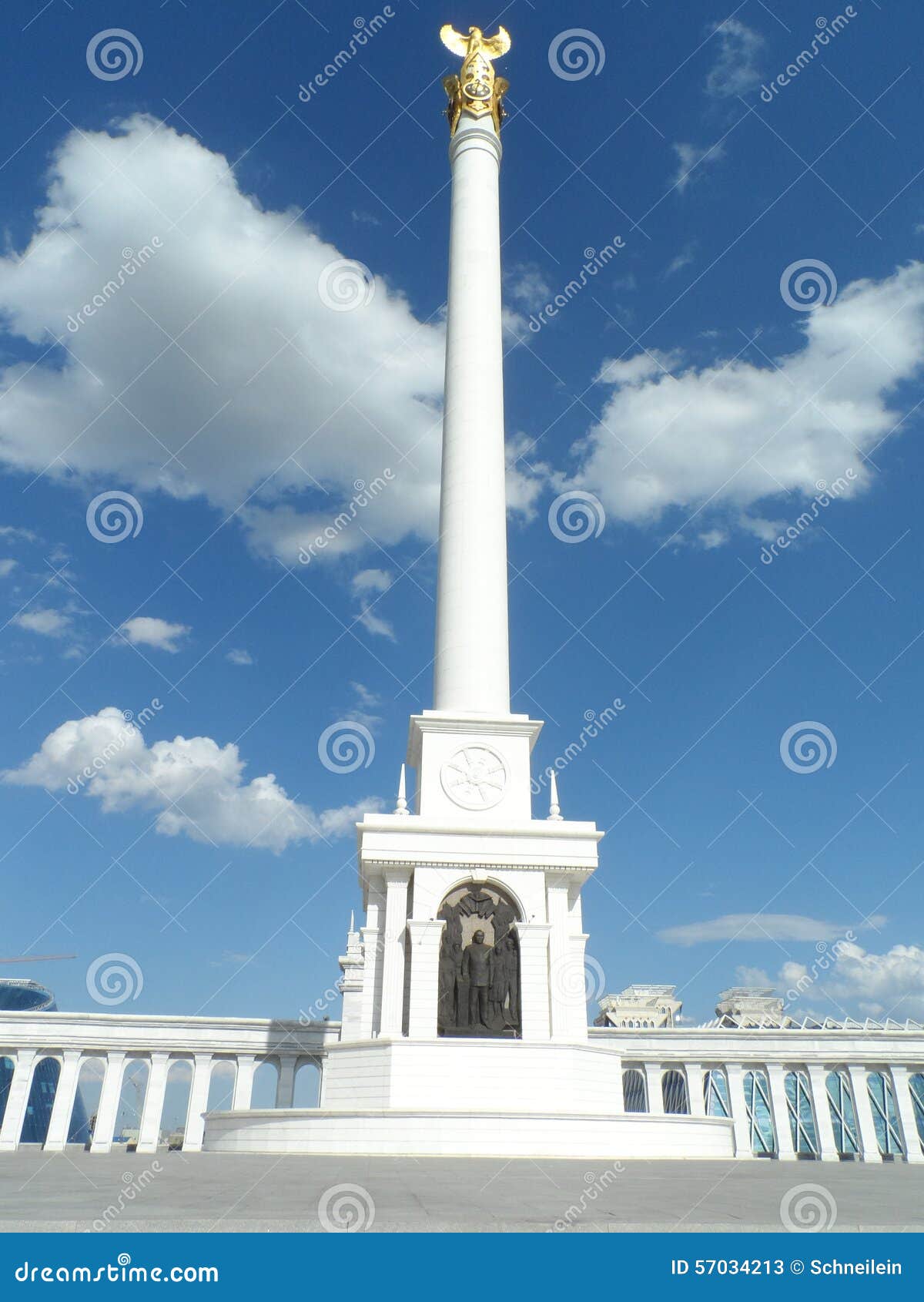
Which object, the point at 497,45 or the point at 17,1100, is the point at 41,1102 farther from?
the point at 497,45

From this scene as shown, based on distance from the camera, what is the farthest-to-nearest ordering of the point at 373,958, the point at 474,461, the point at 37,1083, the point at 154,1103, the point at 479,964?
the point at 37,1083 → the point at 154,1103 → the point at 474,461 → the point at 373,958 → the point at 479,964

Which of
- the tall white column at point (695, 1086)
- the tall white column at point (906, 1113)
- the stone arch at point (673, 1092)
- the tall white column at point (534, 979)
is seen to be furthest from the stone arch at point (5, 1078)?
the tall white column at point (906, 1113)

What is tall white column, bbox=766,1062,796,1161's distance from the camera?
134ft

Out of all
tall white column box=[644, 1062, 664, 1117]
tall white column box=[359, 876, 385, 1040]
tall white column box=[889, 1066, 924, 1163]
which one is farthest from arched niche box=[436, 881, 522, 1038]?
tall white column box=[889, 1066, 924, 1163]

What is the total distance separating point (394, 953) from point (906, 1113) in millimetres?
30470

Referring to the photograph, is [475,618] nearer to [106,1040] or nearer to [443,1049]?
[443,1049]

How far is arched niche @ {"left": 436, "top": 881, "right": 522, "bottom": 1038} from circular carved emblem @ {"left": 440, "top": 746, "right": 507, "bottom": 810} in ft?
9.10

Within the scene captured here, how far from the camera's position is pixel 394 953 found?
87.6ft

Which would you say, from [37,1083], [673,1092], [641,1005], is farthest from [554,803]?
[641,1005]

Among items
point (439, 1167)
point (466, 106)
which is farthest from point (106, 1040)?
point (466, 106)

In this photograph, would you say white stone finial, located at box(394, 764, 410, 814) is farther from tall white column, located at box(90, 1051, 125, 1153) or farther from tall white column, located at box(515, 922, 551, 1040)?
tall white column, located at box(90, 1051, 125, 1153)

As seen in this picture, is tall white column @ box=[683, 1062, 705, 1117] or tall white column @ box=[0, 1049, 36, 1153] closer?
tall white column @ box=[0, 1049, 36, 1153]

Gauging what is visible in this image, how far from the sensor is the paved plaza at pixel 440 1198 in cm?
773

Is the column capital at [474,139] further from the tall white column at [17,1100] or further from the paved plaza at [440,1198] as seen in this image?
the tall white column at [17,1100]
